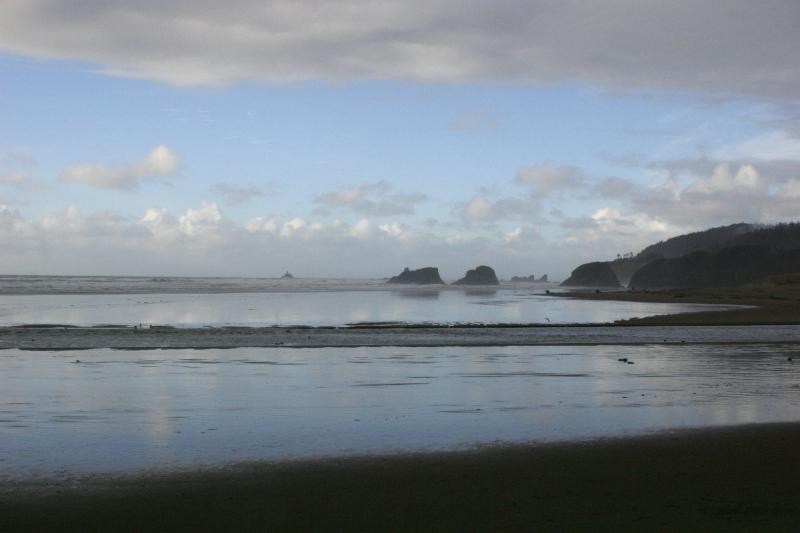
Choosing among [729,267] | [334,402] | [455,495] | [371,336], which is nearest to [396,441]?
[455,495]

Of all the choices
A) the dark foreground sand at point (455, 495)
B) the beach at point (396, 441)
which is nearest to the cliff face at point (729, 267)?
the beach at point (396, 441)

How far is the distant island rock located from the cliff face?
2565 cm

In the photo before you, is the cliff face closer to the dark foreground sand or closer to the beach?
the beach

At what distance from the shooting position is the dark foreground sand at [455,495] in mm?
6887

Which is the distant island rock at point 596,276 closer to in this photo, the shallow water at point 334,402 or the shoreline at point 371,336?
the shoreline at point 371,336

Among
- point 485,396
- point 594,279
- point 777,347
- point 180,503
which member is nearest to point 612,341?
point 777,347

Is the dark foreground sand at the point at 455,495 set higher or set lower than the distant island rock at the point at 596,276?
lower

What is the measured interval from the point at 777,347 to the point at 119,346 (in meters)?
24.4

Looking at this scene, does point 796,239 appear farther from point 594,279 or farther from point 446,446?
point 446,446

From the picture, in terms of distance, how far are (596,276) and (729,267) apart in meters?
44.0

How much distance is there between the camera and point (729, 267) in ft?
465

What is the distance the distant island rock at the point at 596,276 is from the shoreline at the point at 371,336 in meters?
150

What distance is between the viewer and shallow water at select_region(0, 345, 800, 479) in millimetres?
9938

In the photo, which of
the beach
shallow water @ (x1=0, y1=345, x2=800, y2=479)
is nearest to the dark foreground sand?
the beach
